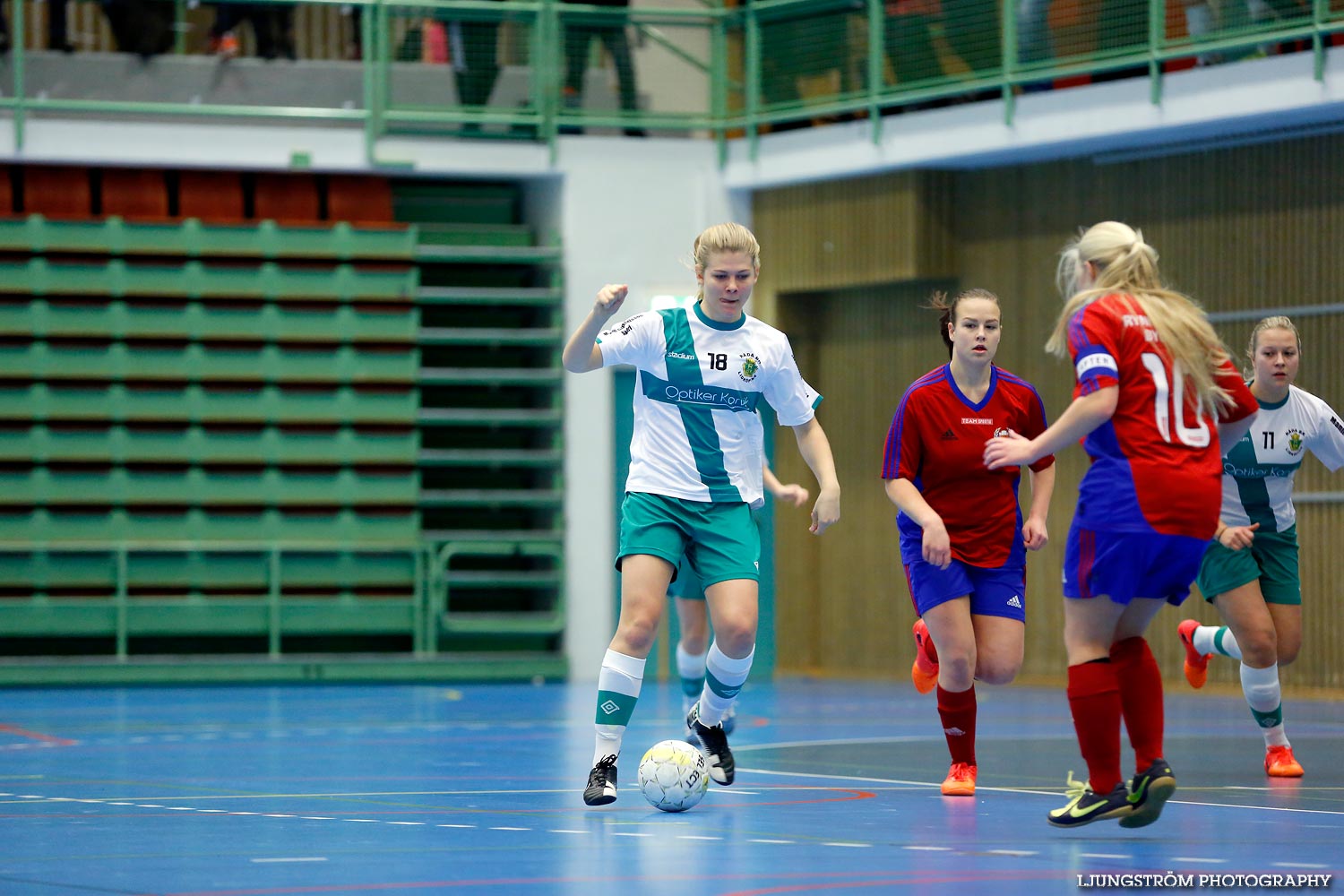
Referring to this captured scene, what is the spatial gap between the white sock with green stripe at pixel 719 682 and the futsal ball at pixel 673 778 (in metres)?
0.45

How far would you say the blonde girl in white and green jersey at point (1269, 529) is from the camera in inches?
317

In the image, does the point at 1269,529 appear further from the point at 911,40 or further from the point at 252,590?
the point at 252,590

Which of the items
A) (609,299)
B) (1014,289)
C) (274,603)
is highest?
(1014,289)

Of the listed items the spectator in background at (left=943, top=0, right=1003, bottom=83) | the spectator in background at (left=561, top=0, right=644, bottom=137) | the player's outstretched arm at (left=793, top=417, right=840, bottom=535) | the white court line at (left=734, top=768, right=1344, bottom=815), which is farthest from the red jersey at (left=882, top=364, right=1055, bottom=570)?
the spectator in background at (left=561, top=0, right=644, bottom=137)

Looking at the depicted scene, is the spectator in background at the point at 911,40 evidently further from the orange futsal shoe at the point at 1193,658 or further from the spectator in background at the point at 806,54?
the orange futsal shoe at the point at 1193,658

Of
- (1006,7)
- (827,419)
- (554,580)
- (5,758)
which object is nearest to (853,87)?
(1006,7)

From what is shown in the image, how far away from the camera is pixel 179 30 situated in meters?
16.2

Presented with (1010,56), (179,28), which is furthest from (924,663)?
(179,28)

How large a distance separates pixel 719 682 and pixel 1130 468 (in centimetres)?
229

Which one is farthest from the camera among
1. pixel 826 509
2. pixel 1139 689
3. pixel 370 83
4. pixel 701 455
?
pixel 370 83

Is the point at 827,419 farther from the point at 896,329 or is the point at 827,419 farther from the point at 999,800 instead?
the point at 999,800

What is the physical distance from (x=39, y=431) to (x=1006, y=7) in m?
8.95

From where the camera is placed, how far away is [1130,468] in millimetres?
5527

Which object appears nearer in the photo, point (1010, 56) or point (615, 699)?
point (615, 699)
